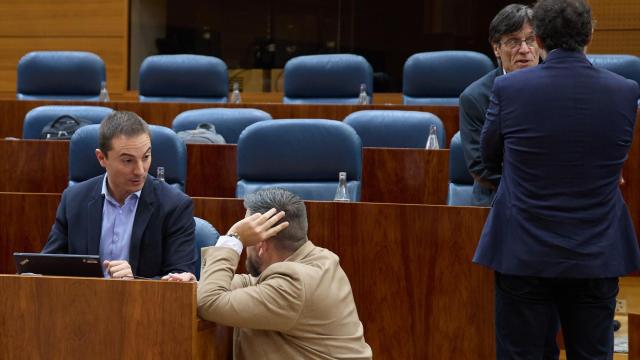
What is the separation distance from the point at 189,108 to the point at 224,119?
0.61 metres

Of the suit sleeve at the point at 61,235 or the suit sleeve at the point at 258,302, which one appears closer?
the suit sleeve at the point at 258,302

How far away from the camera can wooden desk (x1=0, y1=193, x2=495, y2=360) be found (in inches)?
117

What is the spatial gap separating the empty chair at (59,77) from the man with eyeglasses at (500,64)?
3.70 meters

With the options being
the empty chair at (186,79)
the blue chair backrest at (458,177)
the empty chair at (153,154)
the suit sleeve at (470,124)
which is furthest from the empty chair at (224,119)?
the suit sleeve at (470,124)

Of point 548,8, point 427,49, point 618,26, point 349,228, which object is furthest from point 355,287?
point 427,49

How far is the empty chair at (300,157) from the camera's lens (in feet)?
12.5

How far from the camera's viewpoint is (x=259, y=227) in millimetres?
2172

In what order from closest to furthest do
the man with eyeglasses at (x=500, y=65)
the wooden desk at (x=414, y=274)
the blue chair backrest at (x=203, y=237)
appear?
the blue chair backrest at (x=203, y=237)
the man with eyeglasses at (x=500, y=65)
the wooden desk at (x=414, y=274)

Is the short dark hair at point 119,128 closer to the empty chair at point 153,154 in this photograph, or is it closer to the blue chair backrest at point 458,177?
the empty chair at point 153,154

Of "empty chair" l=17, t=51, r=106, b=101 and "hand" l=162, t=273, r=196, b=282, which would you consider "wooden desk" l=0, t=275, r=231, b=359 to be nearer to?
"hand" l=162, t=273, r=196, b=282

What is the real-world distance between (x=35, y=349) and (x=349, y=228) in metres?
1.25

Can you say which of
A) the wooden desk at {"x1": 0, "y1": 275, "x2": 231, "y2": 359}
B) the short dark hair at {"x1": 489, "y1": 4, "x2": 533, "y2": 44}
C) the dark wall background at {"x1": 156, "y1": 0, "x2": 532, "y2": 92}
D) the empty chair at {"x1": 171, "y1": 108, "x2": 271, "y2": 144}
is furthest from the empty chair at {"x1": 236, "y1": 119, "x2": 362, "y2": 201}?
the dark wall background at {"x1": 156, "y1": 0, "x2": 532, "y2": 92}

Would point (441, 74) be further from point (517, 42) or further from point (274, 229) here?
point (274, 229)

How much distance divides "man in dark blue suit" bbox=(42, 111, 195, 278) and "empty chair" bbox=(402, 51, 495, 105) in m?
3.24
